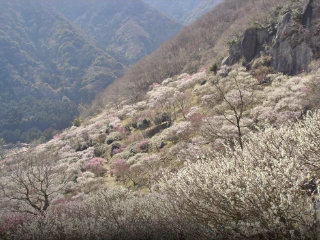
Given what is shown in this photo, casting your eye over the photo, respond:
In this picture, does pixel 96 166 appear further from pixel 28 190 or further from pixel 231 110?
pixel 231 110

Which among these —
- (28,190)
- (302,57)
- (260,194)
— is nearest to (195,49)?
(302,57)

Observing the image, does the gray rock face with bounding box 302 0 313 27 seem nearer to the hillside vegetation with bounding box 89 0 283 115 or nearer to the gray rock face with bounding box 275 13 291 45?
the gray rock face with bounding box 275 13 291 45

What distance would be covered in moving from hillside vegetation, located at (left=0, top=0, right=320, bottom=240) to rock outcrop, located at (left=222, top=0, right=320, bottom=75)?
8.3 inches

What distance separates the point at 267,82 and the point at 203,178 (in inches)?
1526

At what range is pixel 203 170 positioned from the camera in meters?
9.55

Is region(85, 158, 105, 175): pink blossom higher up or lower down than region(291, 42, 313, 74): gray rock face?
lower down

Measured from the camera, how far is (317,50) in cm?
3903

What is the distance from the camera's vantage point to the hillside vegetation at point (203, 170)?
756 centimetres

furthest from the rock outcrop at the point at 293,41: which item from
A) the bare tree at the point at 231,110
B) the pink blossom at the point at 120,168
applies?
the pink blossom at the point at 120,168

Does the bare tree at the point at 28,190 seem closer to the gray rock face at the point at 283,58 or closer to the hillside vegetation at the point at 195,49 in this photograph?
the gray rock face at the point at 283,58

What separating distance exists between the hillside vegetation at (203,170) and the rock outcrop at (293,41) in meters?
0.21

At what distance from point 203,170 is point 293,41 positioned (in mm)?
40243

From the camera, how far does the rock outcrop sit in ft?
130

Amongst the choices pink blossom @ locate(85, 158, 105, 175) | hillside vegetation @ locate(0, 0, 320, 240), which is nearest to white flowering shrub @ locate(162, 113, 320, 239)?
hillside vegetation @ locate(0, 0, 320, 240)
